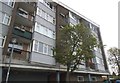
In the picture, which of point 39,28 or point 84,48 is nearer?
point 84,48

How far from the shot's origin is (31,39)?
20016 millimetres

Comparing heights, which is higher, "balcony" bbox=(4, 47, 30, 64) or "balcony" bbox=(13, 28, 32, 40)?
"balcony" bbox=(13, 28, 32, 40)

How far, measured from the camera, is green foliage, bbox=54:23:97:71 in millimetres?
18609

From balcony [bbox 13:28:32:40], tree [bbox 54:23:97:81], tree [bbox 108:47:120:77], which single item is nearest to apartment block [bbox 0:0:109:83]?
A: balcony [bbox 13:28:32:40]

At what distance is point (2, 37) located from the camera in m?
16.9

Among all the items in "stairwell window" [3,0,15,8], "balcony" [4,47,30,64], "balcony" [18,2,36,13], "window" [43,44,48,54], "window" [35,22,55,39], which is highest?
"balcony" [18,2,36,13]

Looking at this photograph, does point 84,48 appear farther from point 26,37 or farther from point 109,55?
point 109,55

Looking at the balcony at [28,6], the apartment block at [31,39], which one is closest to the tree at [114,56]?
the apartment block at [31,39]

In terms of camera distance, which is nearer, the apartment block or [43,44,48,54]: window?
the apartment block

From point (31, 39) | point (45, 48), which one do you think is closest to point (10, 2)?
Result: point (31, 39)

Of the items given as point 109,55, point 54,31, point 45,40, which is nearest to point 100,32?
point 109,55

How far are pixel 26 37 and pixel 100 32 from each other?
80.1 feet

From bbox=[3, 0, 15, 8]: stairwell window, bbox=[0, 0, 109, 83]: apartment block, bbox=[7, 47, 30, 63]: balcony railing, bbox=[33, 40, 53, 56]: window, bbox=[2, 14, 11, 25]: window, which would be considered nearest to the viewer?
bbox=[0, 0, 109, 83]: apartment block

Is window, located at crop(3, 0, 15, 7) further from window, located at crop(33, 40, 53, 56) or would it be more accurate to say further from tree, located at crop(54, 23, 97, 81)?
tree, located at crop(54, 23, 97, 81)
